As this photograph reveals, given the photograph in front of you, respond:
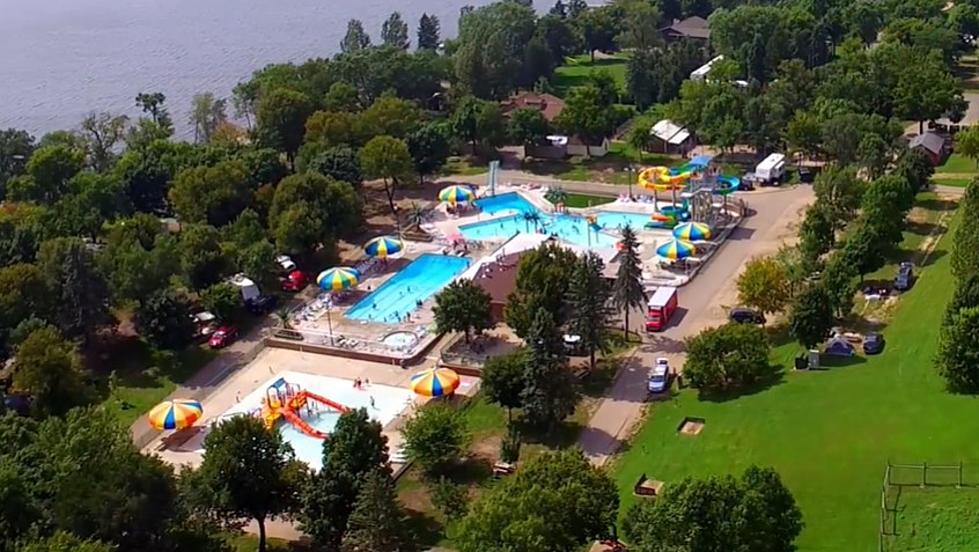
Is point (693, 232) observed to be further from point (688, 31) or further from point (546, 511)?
point (688, 31)

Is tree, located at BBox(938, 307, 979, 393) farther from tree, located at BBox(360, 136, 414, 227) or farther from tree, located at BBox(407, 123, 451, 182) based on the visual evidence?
tree, located at BBox(407, 123, 451, 182)

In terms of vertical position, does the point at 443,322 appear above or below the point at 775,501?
below

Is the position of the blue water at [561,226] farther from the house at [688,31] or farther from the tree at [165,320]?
the house at [688,31]

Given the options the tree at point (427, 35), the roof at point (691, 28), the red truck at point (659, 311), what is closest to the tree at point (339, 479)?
the red truck at point (659, 311)

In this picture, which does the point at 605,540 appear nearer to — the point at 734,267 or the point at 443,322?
the point at 443,322

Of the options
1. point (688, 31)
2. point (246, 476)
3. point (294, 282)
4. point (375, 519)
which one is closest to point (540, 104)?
point (688, 31)

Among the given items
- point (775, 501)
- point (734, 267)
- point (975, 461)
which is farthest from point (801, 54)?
point (775, 501)
